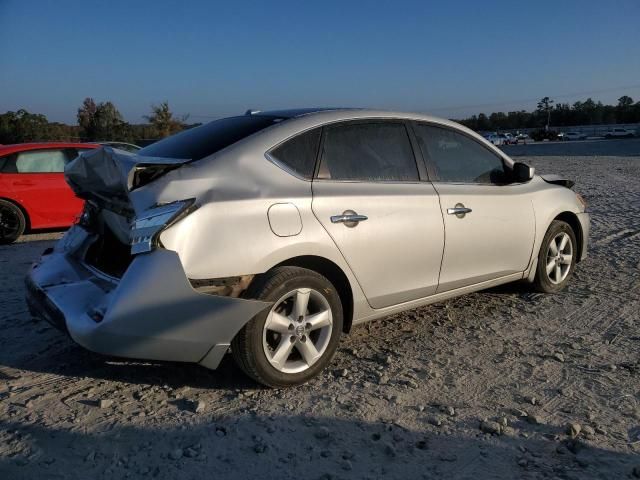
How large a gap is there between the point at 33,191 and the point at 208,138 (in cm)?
593

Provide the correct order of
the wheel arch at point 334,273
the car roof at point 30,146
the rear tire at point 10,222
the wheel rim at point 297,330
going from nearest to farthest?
1. the wheel rim at point 297,330
2. the wheel arch at point 334,273
3. the rear tire at point 10,222
4. the car roof at point 30,146

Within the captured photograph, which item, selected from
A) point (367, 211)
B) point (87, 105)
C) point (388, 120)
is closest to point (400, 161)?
point (388, 120)

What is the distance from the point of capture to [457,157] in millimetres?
4449

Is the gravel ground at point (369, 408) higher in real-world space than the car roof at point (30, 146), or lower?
lower

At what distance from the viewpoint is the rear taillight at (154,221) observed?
2.94 metres

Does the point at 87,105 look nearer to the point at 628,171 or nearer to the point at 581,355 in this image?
the point at 628,171

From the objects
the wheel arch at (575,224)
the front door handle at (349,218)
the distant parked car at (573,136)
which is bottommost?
the distant parked car at (573,136)

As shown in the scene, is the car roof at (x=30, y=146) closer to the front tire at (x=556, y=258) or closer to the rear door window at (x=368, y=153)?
the rear door window at (x=368, y=153)

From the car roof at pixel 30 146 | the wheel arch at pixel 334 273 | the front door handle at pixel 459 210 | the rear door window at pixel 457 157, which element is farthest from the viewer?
the car roof at pixel 30 146

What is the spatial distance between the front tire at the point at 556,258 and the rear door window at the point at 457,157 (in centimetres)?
82

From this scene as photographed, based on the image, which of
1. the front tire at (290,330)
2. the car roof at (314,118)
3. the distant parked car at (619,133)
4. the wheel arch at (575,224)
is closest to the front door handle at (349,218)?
the front tire at (290,330)

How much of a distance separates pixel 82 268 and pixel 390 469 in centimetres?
235

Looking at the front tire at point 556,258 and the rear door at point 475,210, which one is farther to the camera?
the front tire at point 556,258

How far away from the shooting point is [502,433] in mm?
2879
